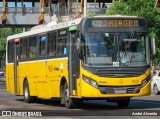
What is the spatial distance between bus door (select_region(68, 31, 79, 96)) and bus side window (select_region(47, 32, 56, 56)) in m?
1.52

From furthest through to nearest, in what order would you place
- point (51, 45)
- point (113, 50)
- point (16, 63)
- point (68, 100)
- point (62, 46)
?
point (16, 63) < point (51, 45) < point (62, 46) < point (68, 100) < point (113, 50)

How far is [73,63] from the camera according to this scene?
19.2m

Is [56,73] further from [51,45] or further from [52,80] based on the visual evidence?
[51,45]

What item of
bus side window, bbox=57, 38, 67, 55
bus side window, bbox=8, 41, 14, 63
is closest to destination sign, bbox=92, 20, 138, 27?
bus side window, bbox=57, 38, 67, 55

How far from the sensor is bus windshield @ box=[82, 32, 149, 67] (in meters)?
18.4

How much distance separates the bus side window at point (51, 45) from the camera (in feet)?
68.8

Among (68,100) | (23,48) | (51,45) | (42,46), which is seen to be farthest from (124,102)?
(23,48)

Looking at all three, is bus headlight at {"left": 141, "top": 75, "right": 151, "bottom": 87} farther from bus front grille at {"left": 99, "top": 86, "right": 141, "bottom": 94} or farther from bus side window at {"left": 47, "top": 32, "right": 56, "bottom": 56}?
bus side window at {"left": 47, "top": 32, "right": 56, "bottom": 56}

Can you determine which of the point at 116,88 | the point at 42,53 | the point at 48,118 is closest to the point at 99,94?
the point at 116,88

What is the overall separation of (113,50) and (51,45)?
3.49 metres

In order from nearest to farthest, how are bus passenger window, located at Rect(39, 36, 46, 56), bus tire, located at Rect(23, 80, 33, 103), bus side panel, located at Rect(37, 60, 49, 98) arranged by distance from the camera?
1. bus side panel, located at Rect(37, 60, 49, 98)
2. bus passenger window, located at Rect(39, 36, 46, 56)
3. bus tire, located at Rect(23, 80, 33, 103)

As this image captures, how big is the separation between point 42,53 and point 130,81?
16.6 feet

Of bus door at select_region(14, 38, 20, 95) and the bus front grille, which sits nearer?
the bus front grille

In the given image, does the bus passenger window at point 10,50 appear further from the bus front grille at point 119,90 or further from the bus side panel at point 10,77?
the bus front grille at point 119,90
